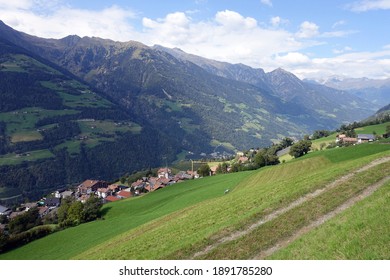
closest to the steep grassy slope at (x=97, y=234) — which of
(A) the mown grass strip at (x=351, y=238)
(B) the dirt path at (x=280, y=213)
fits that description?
(B) the dirt path at (x=280, y=213)

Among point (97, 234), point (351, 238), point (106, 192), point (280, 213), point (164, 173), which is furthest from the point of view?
point (164, 173)

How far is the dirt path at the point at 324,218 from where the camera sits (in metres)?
16.8

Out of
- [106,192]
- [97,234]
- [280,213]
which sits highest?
[280,213]

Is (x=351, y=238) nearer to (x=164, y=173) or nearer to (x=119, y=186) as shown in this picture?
(x=119, y=186)

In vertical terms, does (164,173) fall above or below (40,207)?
above

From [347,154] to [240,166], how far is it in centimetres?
5545

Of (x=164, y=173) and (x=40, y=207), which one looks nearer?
(x=40, y=207)

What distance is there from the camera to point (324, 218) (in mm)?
19328

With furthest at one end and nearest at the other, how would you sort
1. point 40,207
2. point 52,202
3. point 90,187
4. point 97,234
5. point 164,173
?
point 164,173, point 90,187, point 52,202, point 40,207, point 97,234

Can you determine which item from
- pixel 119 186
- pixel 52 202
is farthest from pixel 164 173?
pixel 52 202

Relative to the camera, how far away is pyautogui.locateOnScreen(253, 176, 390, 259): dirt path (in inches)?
660

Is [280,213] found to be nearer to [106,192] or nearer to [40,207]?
[106,192]

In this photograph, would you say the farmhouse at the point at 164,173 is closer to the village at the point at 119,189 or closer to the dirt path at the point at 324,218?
the village at the point at 119,189

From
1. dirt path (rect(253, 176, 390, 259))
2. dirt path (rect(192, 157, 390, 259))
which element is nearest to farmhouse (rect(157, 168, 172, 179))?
dirt path (rect(192, 157, 390, 259))
